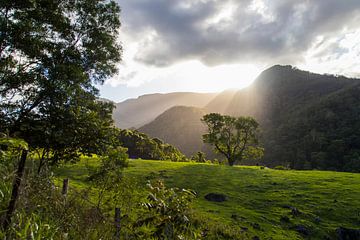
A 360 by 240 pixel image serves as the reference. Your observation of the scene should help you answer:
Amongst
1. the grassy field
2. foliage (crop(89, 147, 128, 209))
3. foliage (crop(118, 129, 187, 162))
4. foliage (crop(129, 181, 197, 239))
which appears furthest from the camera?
foliage (crop(118, 129, 187, 162))

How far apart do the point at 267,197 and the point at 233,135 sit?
1368 inches

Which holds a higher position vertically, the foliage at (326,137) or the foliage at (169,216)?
the foliage at (326,137)

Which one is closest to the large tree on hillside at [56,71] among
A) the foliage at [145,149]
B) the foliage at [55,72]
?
the foliage at [55,72]

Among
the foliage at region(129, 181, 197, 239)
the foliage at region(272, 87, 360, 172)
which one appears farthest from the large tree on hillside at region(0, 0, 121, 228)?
the foliage at region(272, 87, 360, 172)

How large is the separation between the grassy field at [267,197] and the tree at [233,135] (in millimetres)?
16773

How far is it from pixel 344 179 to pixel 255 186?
17.7 meters

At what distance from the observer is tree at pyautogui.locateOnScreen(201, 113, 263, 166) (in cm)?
7169

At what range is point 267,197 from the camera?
129ft

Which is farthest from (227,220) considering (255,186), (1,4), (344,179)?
(344,179)

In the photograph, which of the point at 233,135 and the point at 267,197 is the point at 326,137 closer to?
the point at 233,135

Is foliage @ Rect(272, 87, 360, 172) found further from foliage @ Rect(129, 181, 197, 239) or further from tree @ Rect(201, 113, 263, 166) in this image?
foliage @ Rect(129, 181, 197, 239)

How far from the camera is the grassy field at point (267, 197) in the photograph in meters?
29.2

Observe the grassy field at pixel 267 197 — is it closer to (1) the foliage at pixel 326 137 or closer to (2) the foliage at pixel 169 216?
(2) the foliage at pixel 169 216

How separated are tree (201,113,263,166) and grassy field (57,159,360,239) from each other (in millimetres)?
16773
